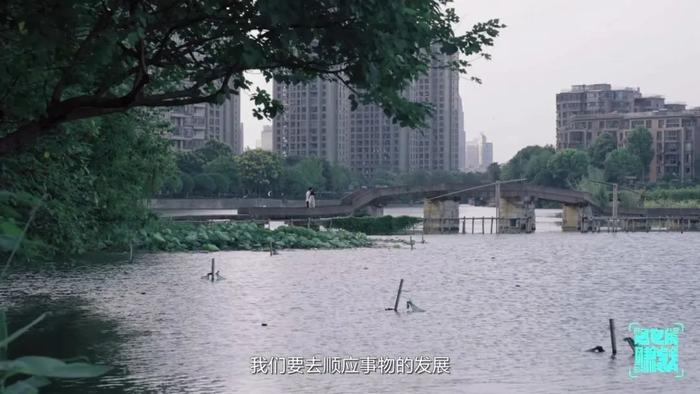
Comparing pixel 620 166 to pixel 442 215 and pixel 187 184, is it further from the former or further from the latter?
pixel 442 215

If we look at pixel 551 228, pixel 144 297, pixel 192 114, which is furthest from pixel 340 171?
pixel 144 297

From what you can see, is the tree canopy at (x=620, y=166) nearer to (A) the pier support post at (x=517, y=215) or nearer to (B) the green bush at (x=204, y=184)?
(A) the pier support post at (x=517, y=215)

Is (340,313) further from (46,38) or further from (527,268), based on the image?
(527,268)

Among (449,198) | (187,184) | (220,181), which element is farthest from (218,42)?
(220,181)

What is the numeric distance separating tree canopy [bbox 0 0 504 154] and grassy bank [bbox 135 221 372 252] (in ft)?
153

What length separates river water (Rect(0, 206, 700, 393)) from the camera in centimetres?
2181

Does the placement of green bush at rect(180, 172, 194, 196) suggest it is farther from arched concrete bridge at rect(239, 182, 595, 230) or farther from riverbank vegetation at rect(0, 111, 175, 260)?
riverbank vegetation at rect(0, 111, 175, 260)

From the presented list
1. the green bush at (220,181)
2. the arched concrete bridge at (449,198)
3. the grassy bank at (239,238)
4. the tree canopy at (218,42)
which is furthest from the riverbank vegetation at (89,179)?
the green bush at (220,181)

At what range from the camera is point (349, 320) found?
105 ft

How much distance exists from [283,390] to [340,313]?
13.6 m

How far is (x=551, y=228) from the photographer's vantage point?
4963 inches

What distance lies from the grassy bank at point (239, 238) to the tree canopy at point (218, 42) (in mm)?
46706

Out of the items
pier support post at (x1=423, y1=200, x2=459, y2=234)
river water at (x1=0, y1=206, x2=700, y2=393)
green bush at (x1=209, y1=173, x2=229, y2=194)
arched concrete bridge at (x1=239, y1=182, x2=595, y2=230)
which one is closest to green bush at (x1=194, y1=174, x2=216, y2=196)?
green bush at (x1=209, y1=173, x2=229, y2=194)

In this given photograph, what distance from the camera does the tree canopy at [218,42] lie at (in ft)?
40.3
